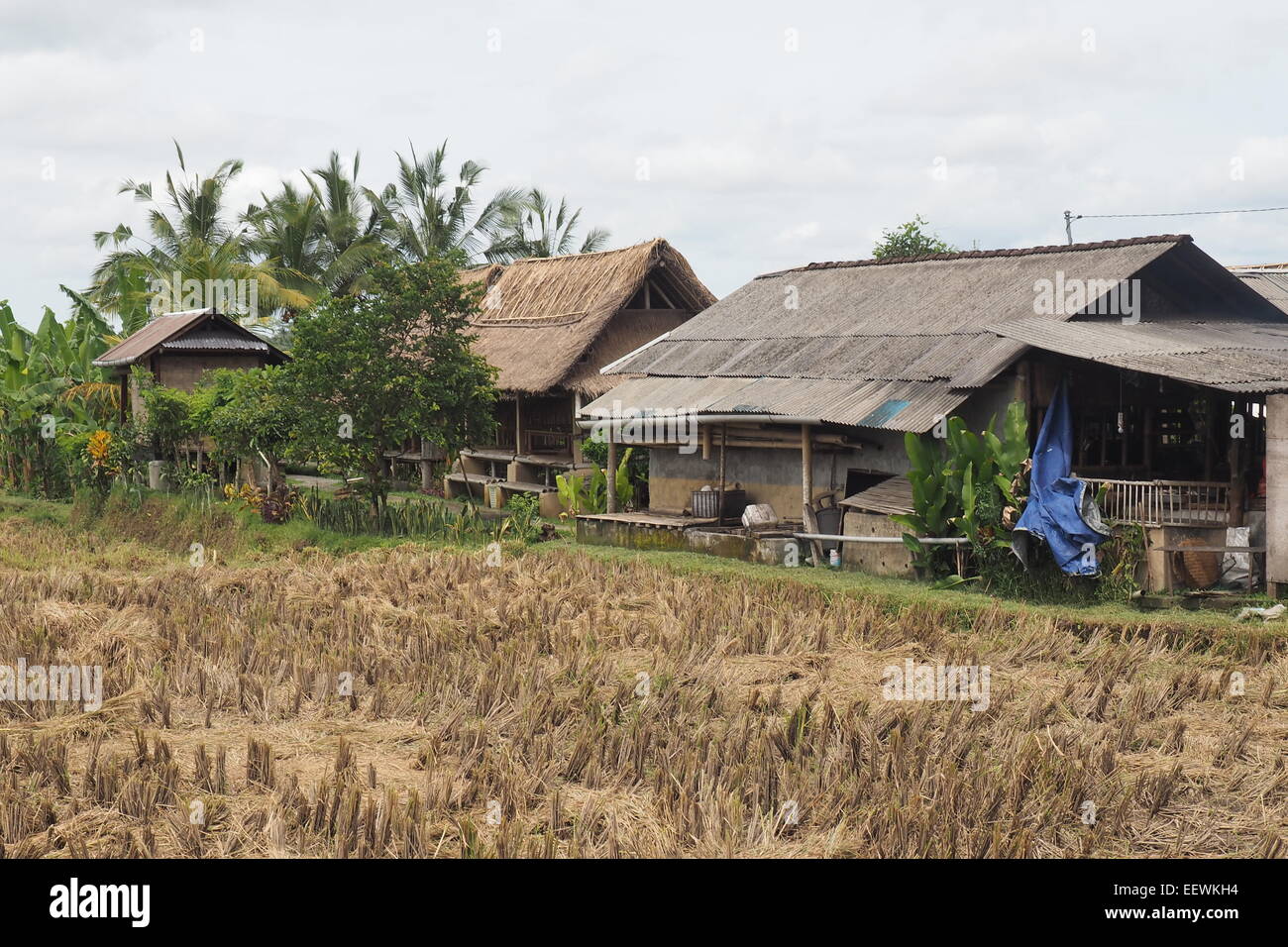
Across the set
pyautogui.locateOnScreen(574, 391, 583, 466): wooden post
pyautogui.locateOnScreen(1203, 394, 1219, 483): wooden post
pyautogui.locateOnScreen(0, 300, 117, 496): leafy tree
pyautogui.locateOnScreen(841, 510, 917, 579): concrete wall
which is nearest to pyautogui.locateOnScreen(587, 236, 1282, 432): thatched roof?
pyautogui.locateOnScreen(841, 510, 917, 579): concrete wall

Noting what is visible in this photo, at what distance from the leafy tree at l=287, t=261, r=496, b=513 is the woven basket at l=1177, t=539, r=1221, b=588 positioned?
29.3 feet

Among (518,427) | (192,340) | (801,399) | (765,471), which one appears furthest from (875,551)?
(192,340)

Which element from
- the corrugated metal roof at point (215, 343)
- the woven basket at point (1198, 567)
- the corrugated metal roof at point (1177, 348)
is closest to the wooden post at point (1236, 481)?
the woven basket at point (1198, 567)

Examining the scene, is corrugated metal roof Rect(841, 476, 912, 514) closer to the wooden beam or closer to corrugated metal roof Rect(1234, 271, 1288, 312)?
corrugated metal roof Rect(1234, 271, 1288, 312)

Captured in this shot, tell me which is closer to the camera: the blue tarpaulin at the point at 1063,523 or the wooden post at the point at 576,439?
the blue tarpaulin at the point at 1063,523

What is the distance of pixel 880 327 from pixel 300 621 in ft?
25.8

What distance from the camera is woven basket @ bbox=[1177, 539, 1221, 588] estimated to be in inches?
443

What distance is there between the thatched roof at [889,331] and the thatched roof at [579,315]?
1.23 metres

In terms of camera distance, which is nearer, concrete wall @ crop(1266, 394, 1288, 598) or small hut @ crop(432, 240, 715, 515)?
concrete wall @ crop(1266, 394, 1288, 598)

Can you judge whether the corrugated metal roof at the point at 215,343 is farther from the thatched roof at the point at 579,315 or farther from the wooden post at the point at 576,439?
the wooden post at the point at 576,439

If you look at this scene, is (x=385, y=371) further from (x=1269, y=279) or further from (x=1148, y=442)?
(x=1269, y=279)

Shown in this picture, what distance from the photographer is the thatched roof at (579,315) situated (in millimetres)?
18969

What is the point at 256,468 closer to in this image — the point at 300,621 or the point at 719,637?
the point at 300,621

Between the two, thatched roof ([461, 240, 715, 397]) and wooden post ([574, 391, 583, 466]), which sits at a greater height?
thatched roof ([461, 240, 715, 397])
